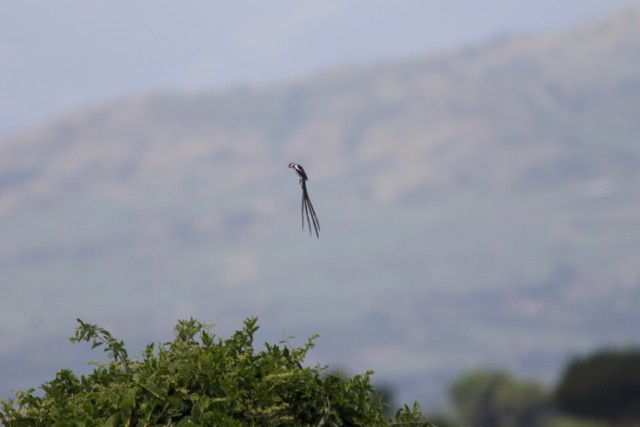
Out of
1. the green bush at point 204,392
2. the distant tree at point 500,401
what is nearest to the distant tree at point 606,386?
the distant tree at point 500,401

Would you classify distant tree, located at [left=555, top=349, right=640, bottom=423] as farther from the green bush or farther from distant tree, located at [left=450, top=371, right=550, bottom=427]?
the green bush

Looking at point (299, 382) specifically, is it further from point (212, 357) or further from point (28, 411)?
point (28, 411)

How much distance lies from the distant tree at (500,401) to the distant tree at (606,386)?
16665 mm

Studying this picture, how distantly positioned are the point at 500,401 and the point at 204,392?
94.6 m

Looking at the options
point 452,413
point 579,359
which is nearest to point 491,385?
point 452,413

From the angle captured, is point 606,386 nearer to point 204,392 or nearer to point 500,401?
point 500,401

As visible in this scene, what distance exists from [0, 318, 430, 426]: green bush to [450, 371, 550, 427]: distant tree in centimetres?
8723

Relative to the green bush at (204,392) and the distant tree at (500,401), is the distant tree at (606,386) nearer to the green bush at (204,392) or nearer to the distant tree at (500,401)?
the distant tree at (500,401)

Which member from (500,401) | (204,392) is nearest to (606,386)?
(500,401)

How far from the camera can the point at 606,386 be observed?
72562mm

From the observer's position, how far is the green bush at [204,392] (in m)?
6.26

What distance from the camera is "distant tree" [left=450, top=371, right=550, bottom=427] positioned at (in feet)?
311

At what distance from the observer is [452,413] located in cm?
9719

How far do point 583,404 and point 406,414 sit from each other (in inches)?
2773
